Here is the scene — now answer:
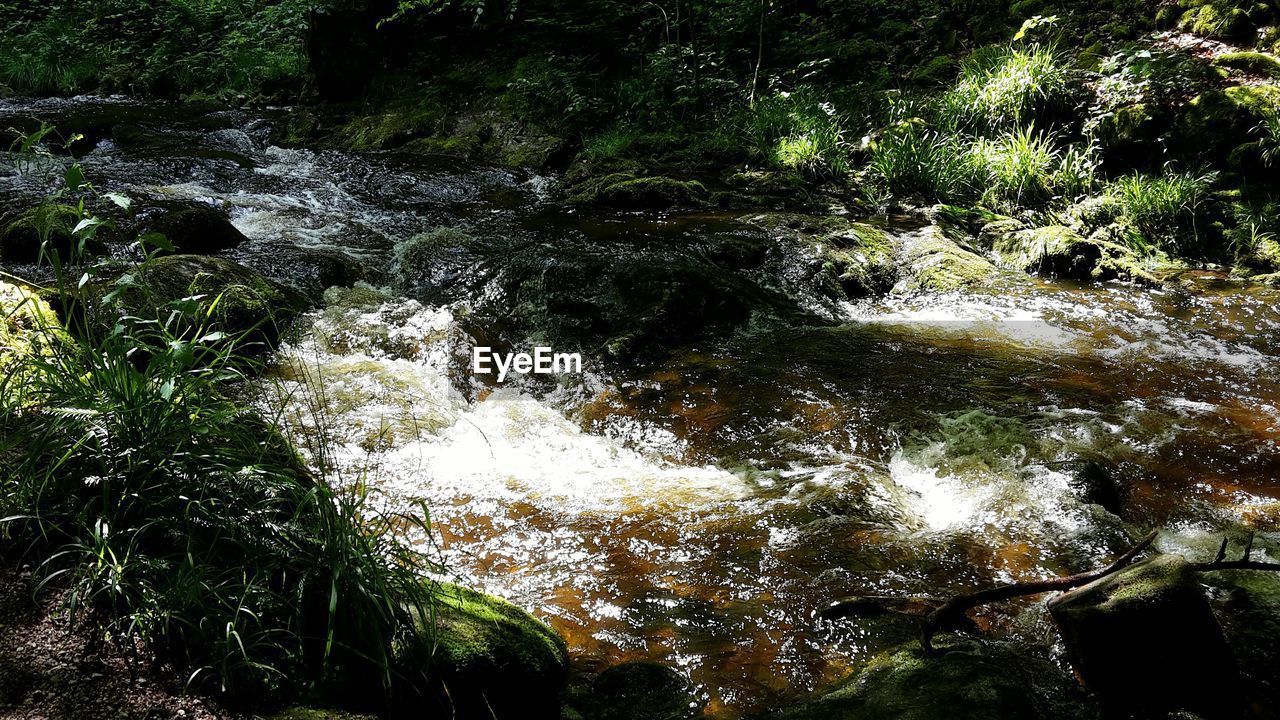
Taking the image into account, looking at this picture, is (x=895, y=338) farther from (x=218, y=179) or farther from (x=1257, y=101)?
(x=218, y=179)

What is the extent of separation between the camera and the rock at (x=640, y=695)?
2.11 meters

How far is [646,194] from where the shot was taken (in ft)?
26.2

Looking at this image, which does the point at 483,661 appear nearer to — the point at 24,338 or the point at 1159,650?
the point at 1159,650

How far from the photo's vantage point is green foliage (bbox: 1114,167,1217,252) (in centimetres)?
670

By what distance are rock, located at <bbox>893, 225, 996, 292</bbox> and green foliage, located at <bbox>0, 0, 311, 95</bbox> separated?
39.3ft

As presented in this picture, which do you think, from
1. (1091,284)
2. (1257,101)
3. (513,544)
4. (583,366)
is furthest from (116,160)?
(1257,101)

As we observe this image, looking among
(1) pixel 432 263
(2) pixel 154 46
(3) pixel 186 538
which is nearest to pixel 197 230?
(1) pixel 432 263

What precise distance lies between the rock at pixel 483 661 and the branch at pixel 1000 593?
1155mm

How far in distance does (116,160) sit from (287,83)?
5277mm

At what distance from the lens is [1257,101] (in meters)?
6.86

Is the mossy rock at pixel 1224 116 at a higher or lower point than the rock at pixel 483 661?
higher

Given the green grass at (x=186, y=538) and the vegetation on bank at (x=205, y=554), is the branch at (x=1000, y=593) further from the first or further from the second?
the green grass at (x=186, y=538)

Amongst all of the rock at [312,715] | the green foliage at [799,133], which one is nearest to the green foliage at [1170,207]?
the green foliage at [799,133]

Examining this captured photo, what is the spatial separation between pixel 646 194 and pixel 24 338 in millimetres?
6200
